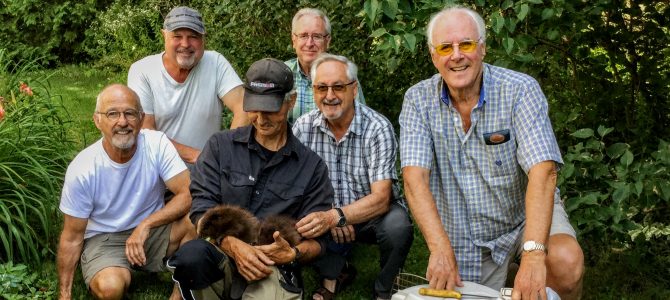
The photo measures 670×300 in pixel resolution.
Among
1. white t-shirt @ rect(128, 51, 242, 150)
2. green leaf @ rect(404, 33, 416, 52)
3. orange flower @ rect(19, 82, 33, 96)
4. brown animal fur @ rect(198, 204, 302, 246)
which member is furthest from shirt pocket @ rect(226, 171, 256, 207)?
orange flower @ rect(19, 82, 33, 96)

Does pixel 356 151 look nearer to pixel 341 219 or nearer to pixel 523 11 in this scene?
pixel 341 219

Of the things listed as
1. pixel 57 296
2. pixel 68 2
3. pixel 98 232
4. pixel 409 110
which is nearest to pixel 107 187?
pixel 98 232

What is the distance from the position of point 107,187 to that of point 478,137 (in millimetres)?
1924

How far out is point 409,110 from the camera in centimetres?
412

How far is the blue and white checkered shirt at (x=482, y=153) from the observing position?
390cm

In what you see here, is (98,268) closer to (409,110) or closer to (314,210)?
(314,210)

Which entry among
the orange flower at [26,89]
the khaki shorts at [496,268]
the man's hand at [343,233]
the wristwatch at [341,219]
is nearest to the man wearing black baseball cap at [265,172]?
the wristwatch at [341,219]

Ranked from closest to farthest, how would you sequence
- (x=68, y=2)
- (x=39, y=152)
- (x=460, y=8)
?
(x=460, y=8) < (x=39, y=152) < (x=68, y=2)

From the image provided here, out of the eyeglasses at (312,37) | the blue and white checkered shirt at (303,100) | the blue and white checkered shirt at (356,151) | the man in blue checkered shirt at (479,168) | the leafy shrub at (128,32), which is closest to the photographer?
the man in blue checkered shirt at (479,168)

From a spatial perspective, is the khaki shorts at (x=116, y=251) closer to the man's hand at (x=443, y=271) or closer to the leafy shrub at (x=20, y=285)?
the leafy shrub at (x=20, y=285)

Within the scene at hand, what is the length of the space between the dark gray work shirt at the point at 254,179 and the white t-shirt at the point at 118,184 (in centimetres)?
56

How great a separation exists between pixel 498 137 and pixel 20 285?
2.54 meters

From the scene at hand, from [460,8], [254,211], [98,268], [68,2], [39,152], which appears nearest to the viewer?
[460,8]

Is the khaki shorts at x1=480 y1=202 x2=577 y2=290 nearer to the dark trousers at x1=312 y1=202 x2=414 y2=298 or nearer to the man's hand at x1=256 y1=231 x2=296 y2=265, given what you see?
the dark trousers at x1=312 y1=202 x2=414 y2=298
